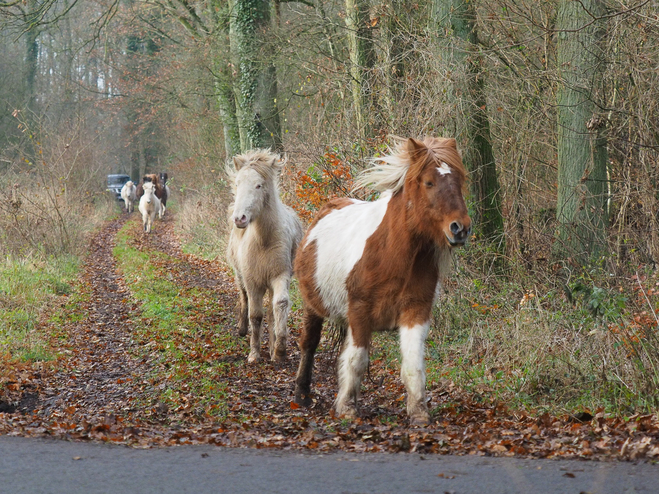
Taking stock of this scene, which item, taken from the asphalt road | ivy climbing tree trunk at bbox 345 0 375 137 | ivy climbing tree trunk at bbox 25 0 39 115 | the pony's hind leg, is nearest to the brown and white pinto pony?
the pony's hind leg

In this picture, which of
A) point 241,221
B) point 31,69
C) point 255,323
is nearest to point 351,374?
point 241,221

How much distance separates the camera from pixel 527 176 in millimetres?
11445

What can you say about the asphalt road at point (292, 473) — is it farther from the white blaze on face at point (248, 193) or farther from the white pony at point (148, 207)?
the white pony at point (148, 207)

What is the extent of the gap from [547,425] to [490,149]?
5611 mm

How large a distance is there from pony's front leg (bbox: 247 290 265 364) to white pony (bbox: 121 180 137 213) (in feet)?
105

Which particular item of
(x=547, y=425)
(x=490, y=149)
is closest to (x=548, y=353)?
(x=547, y=425)

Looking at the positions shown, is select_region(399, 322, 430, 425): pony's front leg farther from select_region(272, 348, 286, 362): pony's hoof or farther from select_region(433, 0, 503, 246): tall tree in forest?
select_region(433, 0, 503, 246): tall tree in forest

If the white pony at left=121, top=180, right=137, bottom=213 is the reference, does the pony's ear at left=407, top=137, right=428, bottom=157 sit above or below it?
below

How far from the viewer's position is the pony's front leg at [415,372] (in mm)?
5766

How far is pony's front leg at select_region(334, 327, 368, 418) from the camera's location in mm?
6125

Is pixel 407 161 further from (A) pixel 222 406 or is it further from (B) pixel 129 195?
(B) pixel 129 195

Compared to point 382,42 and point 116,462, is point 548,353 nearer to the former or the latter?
point 116,462

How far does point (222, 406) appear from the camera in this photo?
6953 mm

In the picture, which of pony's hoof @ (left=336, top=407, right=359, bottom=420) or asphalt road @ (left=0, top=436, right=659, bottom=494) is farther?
pony's hoof @ (left=336, top=407, right=359, bottom=420)
